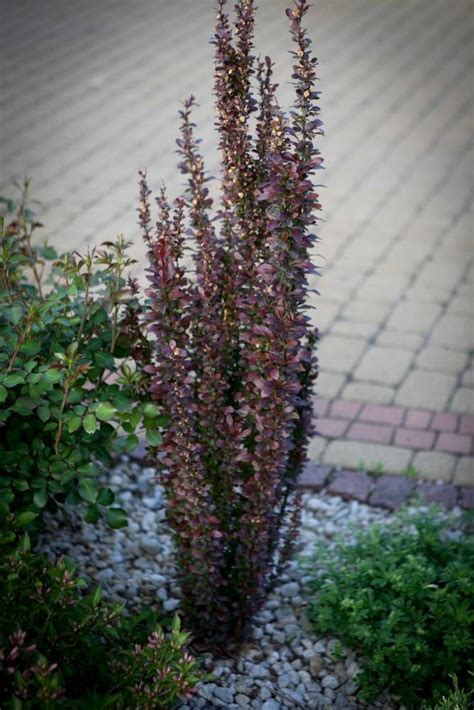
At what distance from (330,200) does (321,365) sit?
192 centimetres

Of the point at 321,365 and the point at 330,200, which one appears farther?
the point at 330,200

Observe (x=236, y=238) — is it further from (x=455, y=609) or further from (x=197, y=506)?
(x=455, y=609)

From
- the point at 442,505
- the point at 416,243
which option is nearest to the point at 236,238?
the point at 442,505

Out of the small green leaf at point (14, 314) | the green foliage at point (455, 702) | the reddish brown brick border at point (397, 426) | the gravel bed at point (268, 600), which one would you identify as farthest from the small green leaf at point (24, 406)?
the reddish brown brick border at point (397, 426)

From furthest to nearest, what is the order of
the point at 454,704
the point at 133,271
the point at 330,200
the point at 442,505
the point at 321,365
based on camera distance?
the point at 330,200, the point at 133,271, the point at 321,365, the point at 442,505, the point at 454,704

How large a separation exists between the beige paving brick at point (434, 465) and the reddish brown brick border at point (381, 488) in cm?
6

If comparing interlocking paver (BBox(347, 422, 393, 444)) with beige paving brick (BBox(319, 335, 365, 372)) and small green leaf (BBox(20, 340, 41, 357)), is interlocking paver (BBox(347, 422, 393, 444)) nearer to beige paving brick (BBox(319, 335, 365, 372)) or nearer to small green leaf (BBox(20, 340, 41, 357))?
beige paving brick (BBox(319, 335, 365, 372))

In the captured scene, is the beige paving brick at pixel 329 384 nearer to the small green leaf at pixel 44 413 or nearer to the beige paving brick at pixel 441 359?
the beige paving brick at pixel 441 359

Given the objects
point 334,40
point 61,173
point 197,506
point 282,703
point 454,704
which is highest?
point 334,40

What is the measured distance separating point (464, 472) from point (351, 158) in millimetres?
3465

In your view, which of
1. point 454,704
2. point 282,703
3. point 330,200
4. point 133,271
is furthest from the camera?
point 330,200

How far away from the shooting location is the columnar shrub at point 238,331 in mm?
2371

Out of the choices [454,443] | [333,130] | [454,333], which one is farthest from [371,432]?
[333,130]

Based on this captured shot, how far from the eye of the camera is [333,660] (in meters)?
2.92
